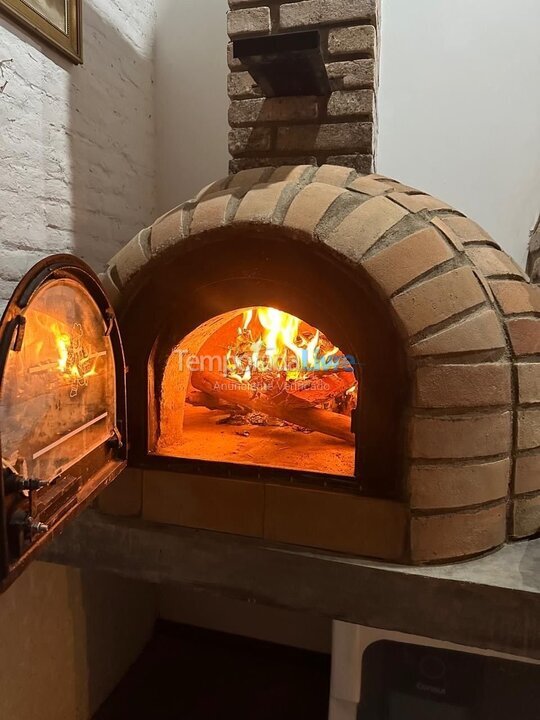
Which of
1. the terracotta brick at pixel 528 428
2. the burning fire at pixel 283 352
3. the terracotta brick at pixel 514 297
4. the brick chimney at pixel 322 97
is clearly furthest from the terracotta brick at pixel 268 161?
the terracotta brick at pixel 528 428

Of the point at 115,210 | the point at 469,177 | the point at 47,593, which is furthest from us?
the point at 115,210

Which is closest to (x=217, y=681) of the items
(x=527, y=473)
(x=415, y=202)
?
(x=527, y=473)

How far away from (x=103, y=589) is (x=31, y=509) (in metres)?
1.41

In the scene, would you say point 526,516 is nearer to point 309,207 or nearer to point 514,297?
point 514,297

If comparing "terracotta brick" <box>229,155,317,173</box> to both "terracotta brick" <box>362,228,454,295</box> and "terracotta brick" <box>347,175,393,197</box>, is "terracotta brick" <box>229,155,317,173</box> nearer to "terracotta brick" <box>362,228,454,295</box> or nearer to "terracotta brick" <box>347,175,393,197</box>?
"terracotta brick" <box>347,175,393,197</box>

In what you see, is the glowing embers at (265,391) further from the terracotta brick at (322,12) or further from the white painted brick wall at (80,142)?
the terracotta brick at (322,12)

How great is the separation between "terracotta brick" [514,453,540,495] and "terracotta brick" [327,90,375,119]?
42.6 inches

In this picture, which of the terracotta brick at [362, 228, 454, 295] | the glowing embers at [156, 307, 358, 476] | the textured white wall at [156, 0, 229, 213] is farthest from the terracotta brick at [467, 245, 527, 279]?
the textured white wall at [156, 0, 229, 213]

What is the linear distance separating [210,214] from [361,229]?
0.39m

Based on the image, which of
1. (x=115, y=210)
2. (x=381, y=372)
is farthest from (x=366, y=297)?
(x=115, y=210)

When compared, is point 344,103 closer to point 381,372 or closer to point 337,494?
point 381,372

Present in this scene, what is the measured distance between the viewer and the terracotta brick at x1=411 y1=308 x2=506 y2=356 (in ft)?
4.08

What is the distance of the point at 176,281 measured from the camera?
144 cm

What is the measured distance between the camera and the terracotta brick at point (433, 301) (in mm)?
1248
